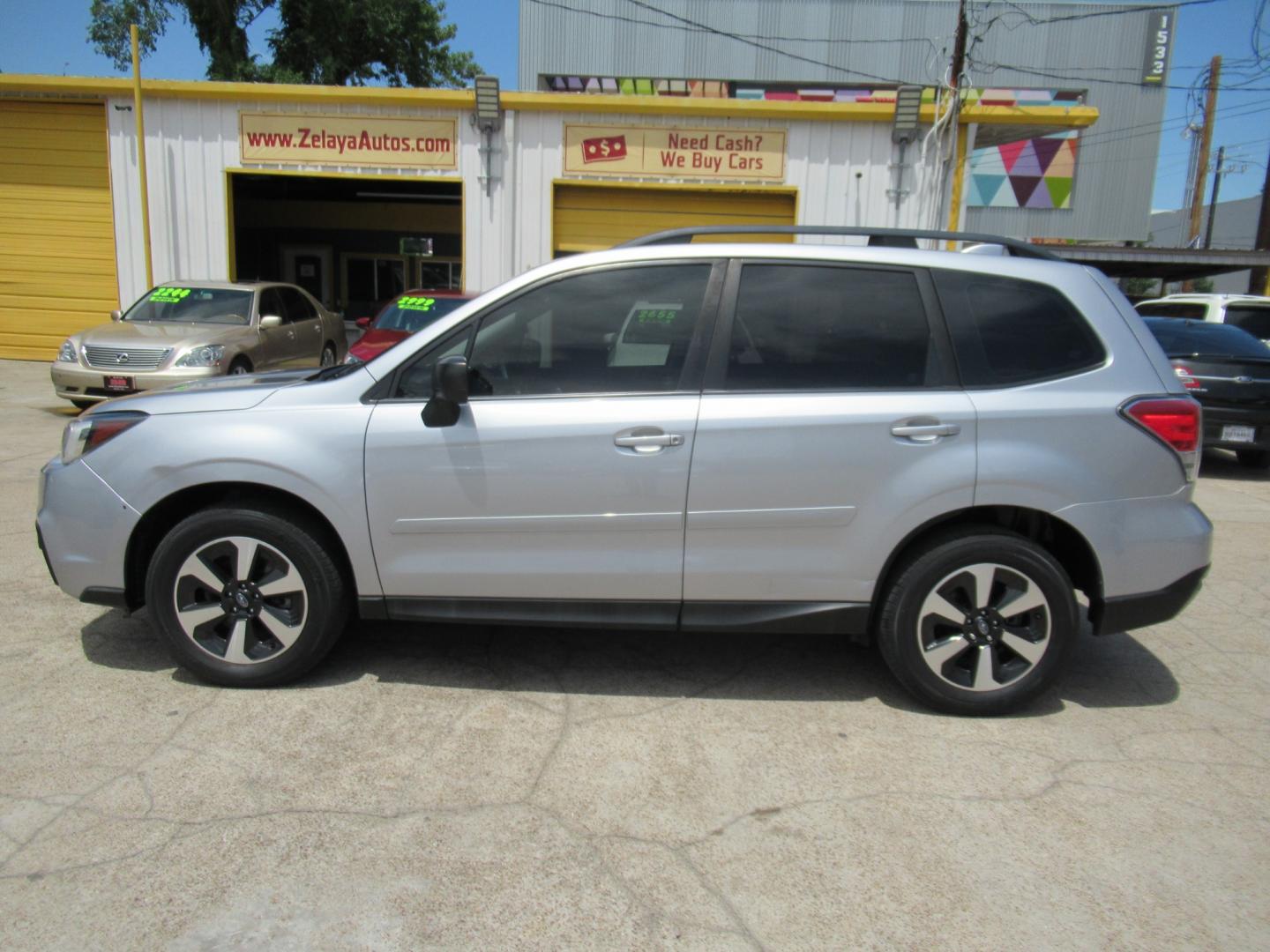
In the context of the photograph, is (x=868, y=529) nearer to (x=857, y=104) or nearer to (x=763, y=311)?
(x=763, y=311)

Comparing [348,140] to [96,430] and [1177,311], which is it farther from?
[1177,311]

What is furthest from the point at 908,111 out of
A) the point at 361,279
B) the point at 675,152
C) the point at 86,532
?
the point at 361,279

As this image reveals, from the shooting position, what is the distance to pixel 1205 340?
31.3 feet

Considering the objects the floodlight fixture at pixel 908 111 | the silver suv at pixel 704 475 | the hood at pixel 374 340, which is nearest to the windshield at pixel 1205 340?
the floodlight fixture at pixel 908 111

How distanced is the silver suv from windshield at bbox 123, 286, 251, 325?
7922 millimetres

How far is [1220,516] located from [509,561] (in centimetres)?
648

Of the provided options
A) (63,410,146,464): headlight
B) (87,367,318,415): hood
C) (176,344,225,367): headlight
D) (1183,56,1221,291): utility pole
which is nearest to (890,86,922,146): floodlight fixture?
(176,344,225,367): headlight

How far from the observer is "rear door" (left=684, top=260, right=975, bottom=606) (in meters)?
3.49

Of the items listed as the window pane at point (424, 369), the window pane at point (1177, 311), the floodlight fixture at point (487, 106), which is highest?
the floodlight fixture at point (487, 106)

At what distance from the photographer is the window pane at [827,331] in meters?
3.60

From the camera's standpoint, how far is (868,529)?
3541 millimetres

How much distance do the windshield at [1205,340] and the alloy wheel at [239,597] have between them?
861 cm

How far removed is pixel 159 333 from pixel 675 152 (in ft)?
26.0

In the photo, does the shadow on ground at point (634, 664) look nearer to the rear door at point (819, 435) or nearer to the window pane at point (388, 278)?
the rear door at point (819, 435)
